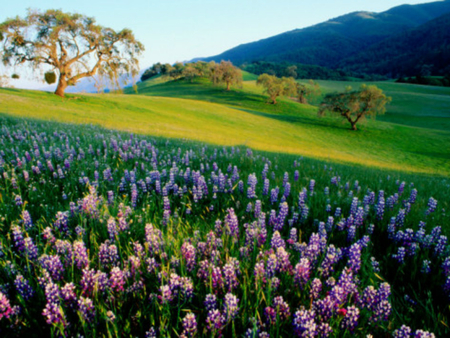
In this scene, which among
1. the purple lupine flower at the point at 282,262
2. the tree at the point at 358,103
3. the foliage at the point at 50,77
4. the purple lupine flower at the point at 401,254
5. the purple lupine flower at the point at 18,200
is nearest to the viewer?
the purple lupine flower at the point at 282,262

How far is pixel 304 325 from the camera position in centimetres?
160

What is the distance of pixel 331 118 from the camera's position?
64188 mm

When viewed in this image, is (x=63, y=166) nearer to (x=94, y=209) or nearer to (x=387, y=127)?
(x=94, y=209)

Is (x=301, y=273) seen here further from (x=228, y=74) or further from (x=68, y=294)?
(x=228, y=74)

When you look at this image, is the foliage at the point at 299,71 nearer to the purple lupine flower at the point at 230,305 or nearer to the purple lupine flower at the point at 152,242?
the purple lupine flower at the point at 152,242

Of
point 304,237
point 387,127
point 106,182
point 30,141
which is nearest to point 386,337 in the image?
point 304,237

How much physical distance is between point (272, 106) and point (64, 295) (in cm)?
7986

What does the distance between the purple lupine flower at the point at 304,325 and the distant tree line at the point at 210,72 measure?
330 feet

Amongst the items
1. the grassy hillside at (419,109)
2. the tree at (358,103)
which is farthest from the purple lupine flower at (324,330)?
the grassy hillside at (419,109)

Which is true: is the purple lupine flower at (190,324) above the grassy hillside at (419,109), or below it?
below

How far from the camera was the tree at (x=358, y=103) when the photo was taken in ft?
172

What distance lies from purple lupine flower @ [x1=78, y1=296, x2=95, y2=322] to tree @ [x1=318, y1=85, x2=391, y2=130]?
2361 inches

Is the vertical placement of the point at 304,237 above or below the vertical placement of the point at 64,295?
below

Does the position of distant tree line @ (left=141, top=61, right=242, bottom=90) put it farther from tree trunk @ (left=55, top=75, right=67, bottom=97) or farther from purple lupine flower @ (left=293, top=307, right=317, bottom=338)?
purple lupine flower @ (left=293, top=307, right=317, bottom=338)
